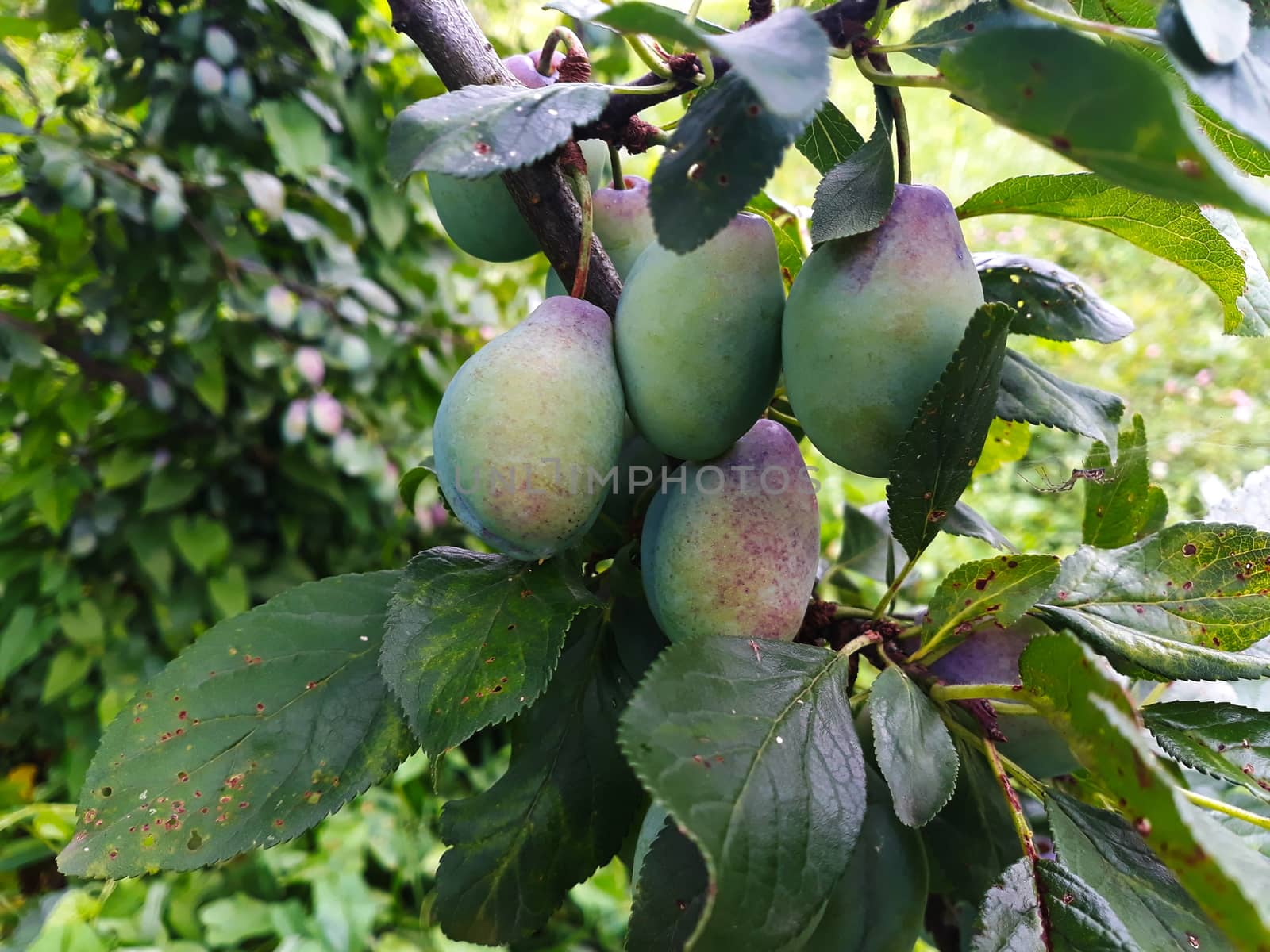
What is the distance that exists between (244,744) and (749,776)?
0.27m

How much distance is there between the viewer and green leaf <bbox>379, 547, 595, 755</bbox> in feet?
1.17

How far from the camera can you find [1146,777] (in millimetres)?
265

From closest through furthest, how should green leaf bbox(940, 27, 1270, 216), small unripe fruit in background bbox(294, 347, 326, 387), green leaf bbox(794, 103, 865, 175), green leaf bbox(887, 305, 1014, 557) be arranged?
green leaf bbox(940, 27, 1270, 216) < green leaf bbox(887, 305, 1014, 557) < green leaf bbox(794, 103, 865, 175) < small unripe fruit in background bbox(294, 347, 326, 387)

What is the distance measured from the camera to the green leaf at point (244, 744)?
15.4 inches

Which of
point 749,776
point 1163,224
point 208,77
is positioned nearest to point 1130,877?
point 749,776

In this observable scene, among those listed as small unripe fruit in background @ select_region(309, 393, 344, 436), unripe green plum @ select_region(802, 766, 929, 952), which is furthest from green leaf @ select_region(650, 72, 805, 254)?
small unripe fruit in background @ select_region(309, 393, 344, 436)

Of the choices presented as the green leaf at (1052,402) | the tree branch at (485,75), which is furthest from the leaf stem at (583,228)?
the green leaf at (1052,402)

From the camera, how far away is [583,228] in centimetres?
42

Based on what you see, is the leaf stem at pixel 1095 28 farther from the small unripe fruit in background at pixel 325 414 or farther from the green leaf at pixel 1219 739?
the small unripe fruit in background at pixel 325 414

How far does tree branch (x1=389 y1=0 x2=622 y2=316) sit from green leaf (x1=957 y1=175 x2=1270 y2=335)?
21 cm

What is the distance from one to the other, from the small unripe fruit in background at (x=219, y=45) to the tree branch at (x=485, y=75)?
849 mm

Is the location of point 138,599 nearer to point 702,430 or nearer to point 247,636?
point 247,636

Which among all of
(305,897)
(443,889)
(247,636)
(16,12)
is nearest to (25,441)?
(16,12)

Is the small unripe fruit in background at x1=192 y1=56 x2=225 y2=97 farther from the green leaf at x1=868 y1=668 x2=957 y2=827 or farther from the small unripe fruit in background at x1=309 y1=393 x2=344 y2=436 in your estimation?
the green leaf at x1=868 y1=668 x2=957 y2=827
